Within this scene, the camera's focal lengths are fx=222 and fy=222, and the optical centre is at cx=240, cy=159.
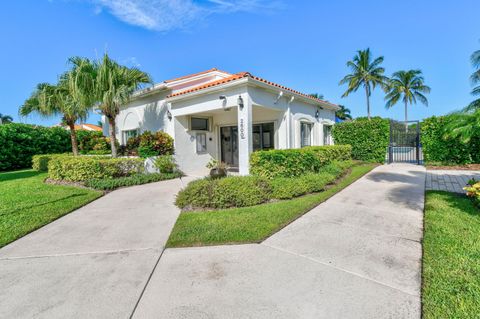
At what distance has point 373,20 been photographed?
341 inches

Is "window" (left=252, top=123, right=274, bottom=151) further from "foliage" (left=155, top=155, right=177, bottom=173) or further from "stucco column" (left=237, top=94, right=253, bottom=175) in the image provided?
"foliage" (left=155, top=155, right=177, bottom=173)

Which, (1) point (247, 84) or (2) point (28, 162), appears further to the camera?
(2) point (28, 162)

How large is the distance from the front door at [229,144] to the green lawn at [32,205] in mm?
7024

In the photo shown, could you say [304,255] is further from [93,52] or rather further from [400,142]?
[400,142]

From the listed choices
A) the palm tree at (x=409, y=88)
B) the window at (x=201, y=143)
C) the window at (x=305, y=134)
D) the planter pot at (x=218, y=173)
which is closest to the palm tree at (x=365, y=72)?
the palm tree at (x=409, y=88)

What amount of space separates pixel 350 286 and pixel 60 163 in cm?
1153

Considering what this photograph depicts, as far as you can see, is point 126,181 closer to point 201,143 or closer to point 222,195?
point 201,143

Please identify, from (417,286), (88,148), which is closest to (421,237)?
(417,286)

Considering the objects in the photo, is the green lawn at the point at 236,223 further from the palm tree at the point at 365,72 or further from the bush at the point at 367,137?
the palm tree at the point at 365,72

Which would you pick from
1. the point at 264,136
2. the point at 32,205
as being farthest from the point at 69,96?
the point at 264,136

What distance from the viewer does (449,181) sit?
26.5 feet

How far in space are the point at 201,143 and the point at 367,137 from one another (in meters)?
10.0

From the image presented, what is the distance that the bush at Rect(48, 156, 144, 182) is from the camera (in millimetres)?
8938

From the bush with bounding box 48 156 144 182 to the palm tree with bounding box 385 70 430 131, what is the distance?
3499 cm
